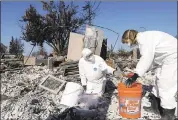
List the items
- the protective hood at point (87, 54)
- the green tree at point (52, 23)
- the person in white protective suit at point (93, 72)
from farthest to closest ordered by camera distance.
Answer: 1. the green tree at point (52, 23)
2. the person in white protective suit at point (93, 72)
3. the protective hood at point (87, 54)

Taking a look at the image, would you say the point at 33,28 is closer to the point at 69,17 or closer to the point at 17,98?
the point at 69,17

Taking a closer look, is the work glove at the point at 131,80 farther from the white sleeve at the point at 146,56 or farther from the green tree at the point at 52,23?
the green tree at the point at 52,23

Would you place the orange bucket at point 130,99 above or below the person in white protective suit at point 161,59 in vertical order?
below

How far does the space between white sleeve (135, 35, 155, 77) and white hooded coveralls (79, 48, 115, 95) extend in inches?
58.5

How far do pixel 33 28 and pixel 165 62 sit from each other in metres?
13.8

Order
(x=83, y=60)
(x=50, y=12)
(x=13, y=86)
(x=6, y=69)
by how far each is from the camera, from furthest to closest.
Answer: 1. (x=50, y=12)
2. (x=6, y=69)
3. (x=13, y=86)
4. (x=83, y=60)

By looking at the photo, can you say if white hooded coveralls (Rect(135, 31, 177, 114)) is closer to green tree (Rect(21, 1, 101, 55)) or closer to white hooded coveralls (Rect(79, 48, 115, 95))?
white hooded coveralls (Rect(79, 48, 115, 95))

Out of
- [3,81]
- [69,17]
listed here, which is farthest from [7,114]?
[69,17]

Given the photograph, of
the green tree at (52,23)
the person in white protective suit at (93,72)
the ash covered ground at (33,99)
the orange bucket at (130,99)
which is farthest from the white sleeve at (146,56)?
the green tree at (52,23)

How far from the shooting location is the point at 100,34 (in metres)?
7.55

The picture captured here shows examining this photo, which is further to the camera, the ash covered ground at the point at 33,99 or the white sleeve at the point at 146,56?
the ash covered ground at the point at 33,99

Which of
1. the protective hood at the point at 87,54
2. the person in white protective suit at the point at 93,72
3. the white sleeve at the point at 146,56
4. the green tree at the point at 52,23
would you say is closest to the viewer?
the white sleeve at the point at 146,56

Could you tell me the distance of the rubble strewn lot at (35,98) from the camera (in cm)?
518

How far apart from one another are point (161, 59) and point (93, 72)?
1624 mm
